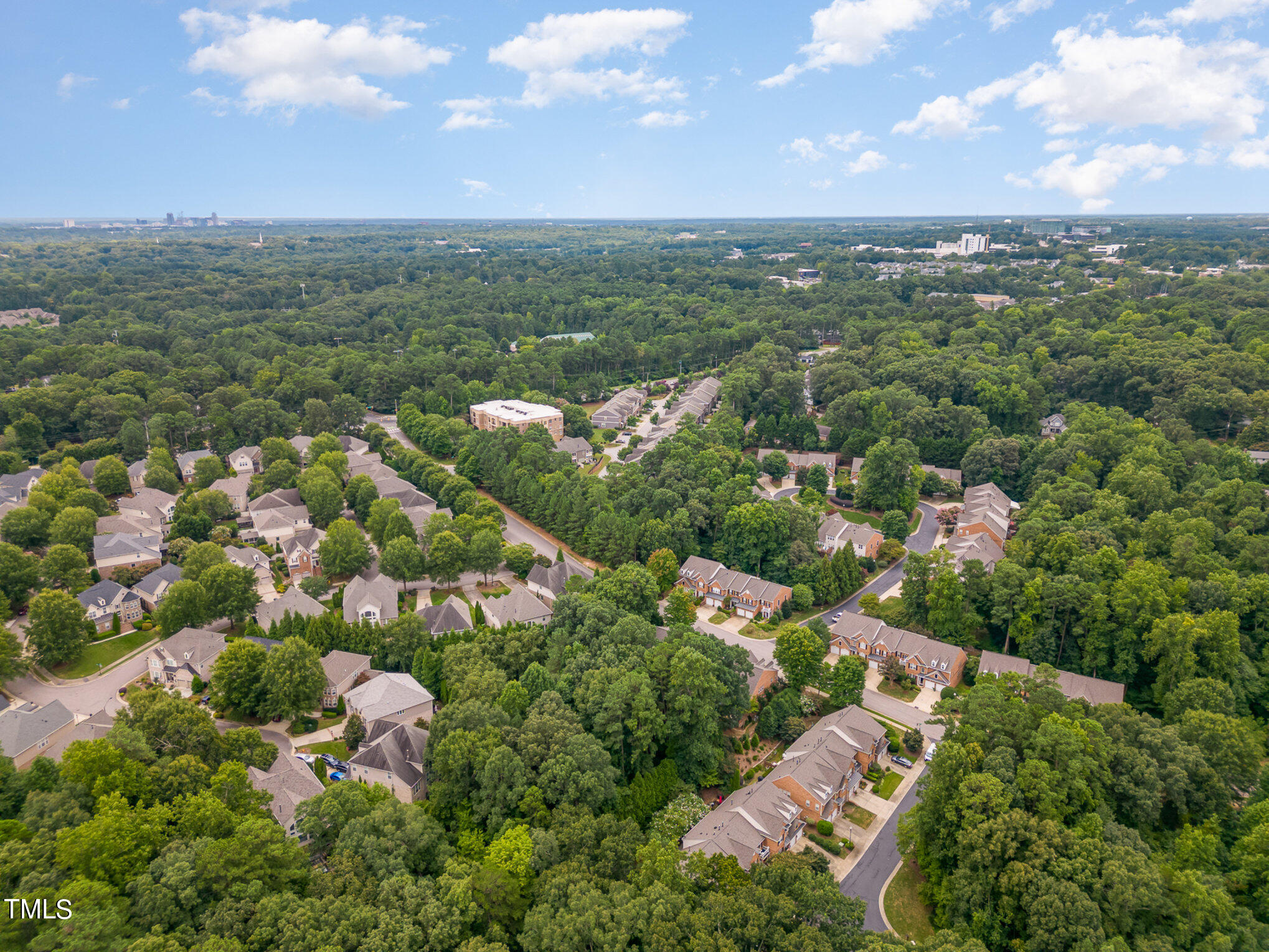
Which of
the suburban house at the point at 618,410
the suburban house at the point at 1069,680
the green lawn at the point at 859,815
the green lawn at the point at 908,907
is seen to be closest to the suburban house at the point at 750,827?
the green lawn at the point at 859,815

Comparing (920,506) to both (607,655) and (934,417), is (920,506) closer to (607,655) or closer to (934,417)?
(934,417)

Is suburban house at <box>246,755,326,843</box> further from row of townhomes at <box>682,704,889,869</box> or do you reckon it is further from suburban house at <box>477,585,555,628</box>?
row of townhomes at <box>682,704,889,869</box>

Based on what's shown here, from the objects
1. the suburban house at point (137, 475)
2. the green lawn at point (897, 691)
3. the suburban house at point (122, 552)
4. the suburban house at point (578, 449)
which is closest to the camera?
the green lawn at point (897, 691)

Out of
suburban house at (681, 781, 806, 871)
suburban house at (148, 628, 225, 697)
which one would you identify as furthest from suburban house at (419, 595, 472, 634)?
suburban house at (681, 781, 806, 871)

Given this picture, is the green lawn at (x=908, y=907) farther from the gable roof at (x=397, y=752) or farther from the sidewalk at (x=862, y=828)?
the gable roof at (x=397, y=752)

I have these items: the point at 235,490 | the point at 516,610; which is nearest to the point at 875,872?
the point at 516,610
